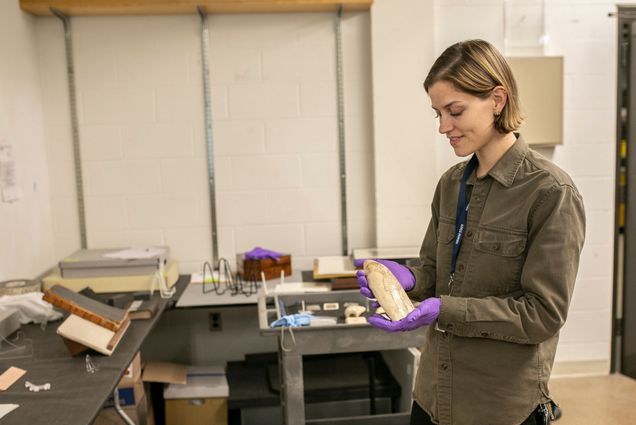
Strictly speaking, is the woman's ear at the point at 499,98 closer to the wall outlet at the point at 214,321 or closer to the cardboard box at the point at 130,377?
the cardboard box at the point at 130,377

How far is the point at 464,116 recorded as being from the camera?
54.4 inches

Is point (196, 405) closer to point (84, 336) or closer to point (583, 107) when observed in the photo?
point (84, 336)

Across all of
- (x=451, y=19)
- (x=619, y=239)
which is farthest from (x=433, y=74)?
(x=619, y=239)

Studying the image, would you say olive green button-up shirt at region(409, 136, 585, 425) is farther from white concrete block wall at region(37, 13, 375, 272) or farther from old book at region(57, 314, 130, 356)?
white concrete block wall at region(37, 13, 375, 272)

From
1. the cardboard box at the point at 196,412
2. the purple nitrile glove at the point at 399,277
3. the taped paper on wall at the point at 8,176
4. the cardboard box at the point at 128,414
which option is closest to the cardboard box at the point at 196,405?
the cardboard box at the point at 196,412

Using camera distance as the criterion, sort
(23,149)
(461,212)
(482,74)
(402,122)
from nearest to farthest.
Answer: (482,74)
(461,212)
(23,149)
(402,122)

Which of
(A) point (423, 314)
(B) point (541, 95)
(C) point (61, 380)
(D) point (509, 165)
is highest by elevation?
(B) point (541, 95)

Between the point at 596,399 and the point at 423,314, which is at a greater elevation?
the point at 423,314

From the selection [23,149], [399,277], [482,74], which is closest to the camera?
[482,74]

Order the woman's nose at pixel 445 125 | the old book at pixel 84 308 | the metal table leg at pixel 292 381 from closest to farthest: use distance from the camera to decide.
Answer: the woman's nose at pixel 445 125 → the old book at pixel 84 308 → the metal table leg at pixel 292 381

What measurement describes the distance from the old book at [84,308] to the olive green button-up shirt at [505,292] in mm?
1155

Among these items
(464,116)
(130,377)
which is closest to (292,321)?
(130,377)

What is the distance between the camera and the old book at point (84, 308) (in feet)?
6.96

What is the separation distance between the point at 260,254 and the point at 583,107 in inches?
75.1
